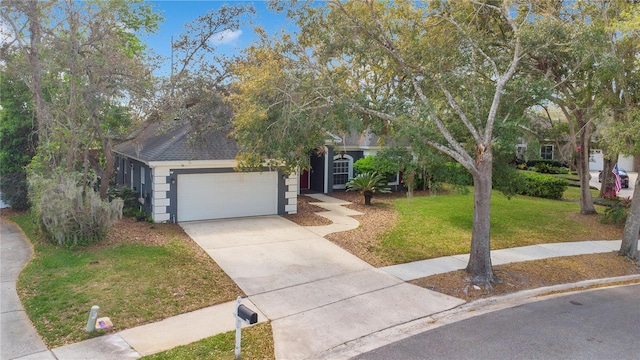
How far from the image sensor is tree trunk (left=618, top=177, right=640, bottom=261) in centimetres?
1184

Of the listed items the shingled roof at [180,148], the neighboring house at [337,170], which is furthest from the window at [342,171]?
the shingled roof at [180,148]

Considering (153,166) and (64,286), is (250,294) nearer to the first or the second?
(64,286)

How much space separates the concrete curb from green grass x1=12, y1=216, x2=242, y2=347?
9.65 ft

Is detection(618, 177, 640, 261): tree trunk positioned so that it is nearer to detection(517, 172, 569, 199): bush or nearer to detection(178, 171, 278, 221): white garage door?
detection(517, 172, 569, 199): bush

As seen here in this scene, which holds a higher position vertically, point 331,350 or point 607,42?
point 607,42

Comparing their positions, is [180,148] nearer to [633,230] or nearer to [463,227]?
[463,227]

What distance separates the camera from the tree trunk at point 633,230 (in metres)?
11.8

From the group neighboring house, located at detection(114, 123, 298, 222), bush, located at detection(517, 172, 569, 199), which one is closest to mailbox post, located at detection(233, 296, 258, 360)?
neighboring house, located at detection(114, 123, 298, 222)

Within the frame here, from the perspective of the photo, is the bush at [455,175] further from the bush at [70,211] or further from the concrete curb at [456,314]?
the bush at [70,211]

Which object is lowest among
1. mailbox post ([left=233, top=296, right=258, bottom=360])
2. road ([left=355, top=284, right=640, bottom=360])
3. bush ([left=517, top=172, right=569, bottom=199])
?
road ([left=355, top=284, right=640, bottom=360])

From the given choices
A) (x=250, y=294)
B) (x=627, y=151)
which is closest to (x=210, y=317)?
(x=250, y=294)

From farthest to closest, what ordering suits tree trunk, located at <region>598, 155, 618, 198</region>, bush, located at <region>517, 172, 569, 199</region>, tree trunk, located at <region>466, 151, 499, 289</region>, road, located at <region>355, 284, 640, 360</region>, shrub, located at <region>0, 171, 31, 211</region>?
bush, located at <region>517, 172, 569, 199</region>, tree trunk, located at <region>598, 155, 618, 198</region>, shrub, located at <region>0, 171, 31, 211</region>, tree trunk, located at <region>466, 151, 499, 289</region>, road, located at <region>355, 284, 640, 360</region>

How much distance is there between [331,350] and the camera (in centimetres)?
664

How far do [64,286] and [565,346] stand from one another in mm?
9234
